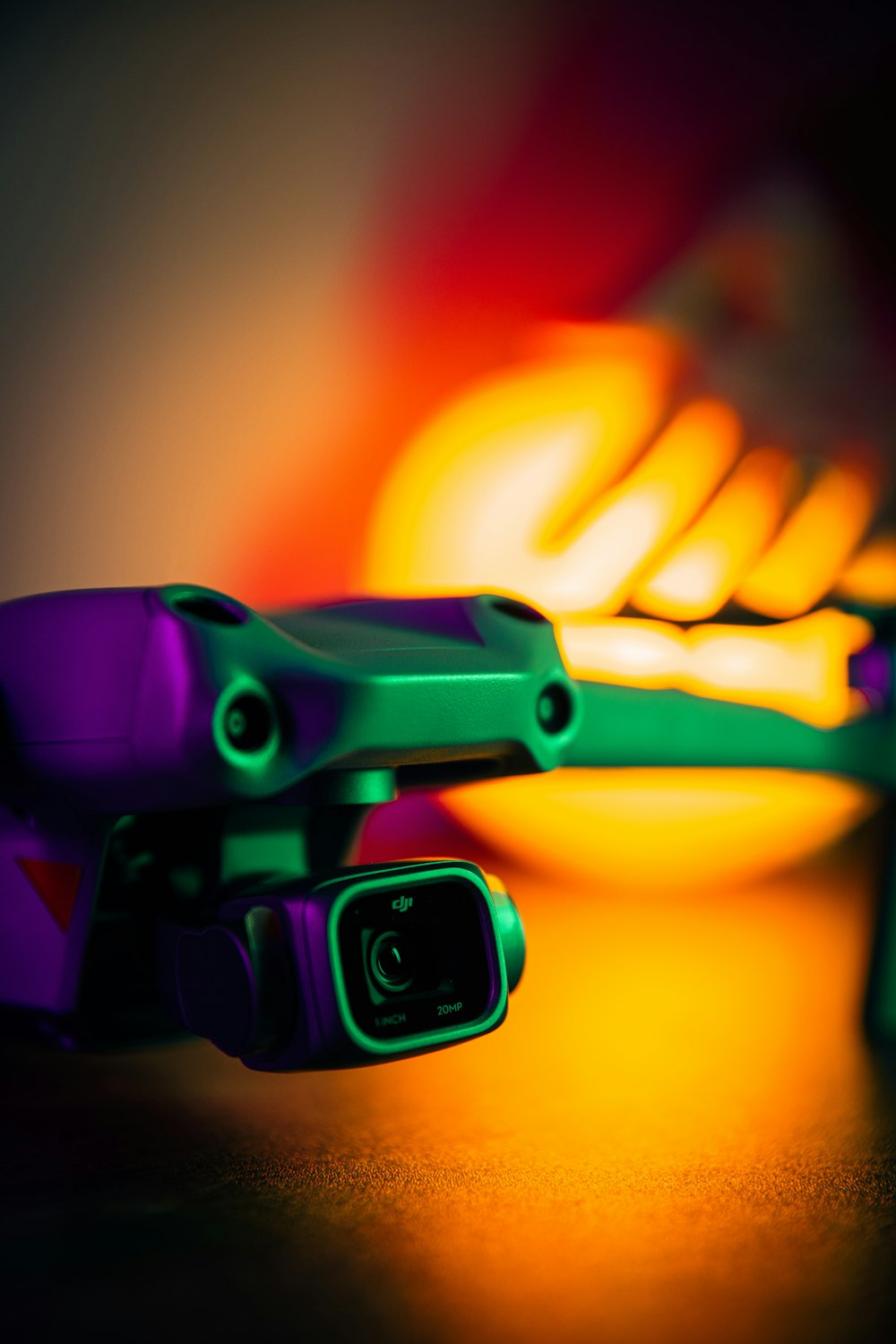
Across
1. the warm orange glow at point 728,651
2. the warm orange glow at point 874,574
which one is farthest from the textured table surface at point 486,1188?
the warm orange glow at point 874,574

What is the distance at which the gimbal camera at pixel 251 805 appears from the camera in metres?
0.35

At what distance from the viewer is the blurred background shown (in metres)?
0.35

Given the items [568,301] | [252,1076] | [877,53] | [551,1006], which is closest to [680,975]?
[551,1006]

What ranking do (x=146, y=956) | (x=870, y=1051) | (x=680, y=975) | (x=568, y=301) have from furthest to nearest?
(x=568, y=301) < (x=680, y=975) < (x=870, y=1051) < (x=146, y=956)

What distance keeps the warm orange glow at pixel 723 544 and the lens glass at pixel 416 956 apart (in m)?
0.69

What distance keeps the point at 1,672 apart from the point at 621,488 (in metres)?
0.75

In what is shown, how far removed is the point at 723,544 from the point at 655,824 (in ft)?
0.84

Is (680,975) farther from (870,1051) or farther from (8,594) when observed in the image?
(8,594)

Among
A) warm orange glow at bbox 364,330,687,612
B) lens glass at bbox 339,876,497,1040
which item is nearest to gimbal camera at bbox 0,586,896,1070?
lens glass at bbox 339,876,497,1040

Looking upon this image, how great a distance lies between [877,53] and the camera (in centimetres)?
116

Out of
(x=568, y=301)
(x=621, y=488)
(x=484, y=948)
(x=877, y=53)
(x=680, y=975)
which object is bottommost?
(x=680, y=975)

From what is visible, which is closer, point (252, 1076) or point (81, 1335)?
point (81, 1335)

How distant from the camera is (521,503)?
1010 millimetres

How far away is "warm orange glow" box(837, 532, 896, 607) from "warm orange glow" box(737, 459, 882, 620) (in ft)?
0.05
